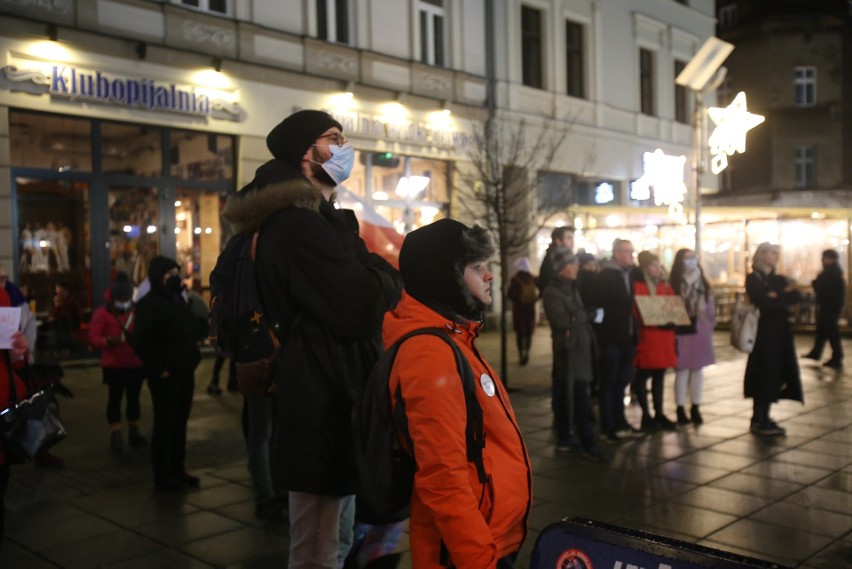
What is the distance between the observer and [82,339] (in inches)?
547

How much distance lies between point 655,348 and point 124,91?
1014 centimetres

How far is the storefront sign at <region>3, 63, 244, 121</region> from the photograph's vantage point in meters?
13.1

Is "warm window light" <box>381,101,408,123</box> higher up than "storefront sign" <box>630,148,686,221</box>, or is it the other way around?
"warm window light" <box>381,101,408,123</box>

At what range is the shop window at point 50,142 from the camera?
43.1 feet

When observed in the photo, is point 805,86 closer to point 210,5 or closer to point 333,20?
point 333,20

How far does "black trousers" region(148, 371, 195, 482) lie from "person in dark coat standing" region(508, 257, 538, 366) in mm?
8538

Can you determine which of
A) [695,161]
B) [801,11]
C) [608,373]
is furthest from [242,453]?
[801,11]

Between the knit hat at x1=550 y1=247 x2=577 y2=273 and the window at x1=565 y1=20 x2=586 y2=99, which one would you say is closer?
the knit hat at x1=550 y1=247 x2=577 y2=273

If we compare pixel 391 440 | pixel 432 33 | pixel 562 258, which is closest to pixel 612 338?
pixel 562 258

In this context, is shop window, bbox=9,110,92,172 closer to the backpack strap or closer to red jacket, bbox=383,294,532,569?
red jacket, bbox=383,294,532,569

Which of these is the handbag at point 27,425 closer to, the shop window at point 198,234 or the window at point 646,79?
the shop window at point 198,234

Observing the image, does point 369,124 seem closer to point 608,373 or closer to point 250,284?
point 608,373

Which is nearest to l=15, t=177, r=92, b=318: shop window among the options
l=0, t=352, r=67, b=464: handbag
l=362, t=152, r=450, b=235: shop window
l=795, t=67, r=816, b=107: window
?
l=362, t=152, r=450, b=235: shop window

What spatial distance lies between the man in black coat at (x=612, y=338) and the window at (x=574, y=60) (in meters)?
16.8
